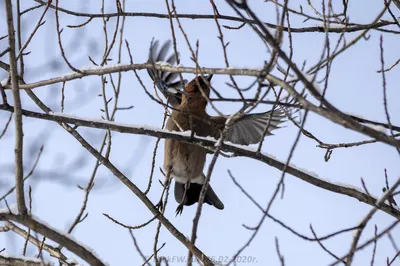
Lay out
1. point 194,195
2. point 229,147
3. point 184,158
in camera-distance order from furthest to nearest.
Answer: point 194,195
point 184,158
point 229,147

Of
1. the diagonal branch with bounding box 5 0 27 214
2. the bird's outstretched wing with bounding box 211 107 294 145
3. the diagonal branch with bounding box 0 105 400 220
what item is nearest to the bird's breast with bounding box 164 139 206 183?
the bird's outstretched wing with bounding box 211 107 294 145

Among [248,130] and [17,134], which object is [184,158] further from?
[17,134]

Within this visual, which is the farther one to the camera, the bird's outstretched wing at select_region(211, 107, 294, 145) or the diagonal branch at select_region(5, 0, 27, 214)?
the bird's outstretched wing at select_region(211, 107, 294, 145)

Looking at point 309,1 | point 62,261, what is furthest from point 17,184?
point 309,1

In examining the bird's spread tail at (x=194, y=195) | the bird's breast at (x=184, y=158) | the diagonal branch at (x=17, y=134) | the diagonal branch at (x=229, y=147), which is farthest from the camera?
the bird's spread tail at (x=194, y=195)

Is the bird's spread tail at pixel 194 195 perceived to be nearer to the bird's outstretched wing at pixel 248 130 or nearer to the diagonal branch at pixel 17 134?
the bird's outstretched wing at pixel 248 130

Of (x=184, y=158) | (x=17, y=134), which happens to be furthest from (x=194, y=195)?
(x=17, y=134)

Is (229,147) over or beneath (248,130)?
beneath

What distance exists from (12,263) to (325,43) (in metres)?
1.80

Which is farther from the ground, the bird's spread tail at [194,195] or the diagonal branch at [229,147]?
the bird's spread tail at [194,195]

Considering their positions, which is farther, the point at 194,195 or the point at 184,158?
the point at 194,195

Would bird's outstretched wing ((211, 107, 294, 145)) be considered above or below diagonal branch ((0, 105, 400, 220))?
above

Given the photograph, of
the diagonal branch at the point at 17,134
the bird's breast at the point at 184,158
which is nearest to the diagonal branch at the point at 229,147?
the diagonal branch at the point at 17,134

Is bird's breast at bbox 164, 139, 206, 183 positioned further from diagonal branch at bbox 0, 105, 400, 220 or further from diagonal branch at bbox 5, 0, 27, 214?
diagonal branch at bbox 5, 0, 27, 214
